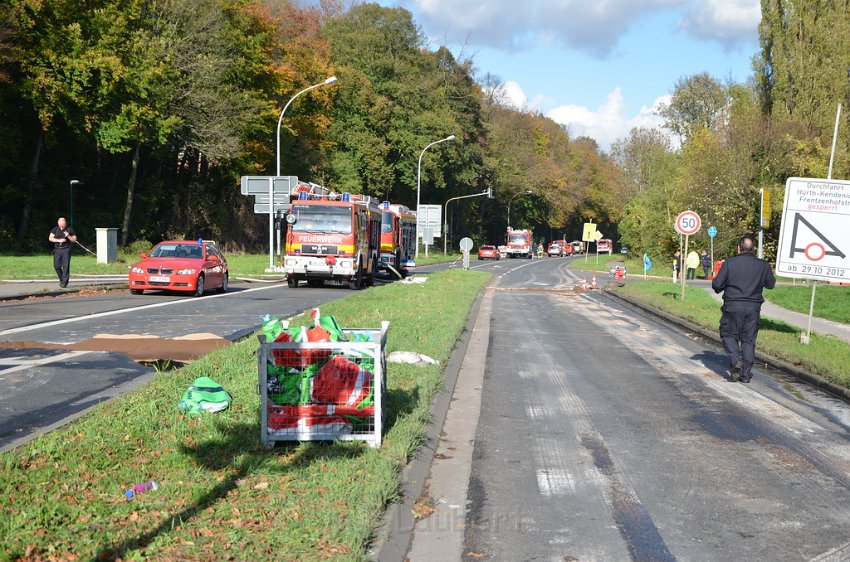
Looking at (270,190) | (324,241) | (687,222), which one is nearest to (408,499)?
(687,222)

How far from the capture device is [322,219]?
1071 inches

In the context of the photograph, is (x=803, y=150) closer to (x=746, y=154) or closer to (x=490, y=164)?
(x=746, y=154)

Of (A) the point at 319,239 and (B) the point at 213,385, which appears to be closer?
(B) the point at 213,385

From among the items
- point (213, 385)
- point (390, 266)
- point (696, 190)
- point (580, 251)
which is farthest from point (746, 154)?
point (580, 251)

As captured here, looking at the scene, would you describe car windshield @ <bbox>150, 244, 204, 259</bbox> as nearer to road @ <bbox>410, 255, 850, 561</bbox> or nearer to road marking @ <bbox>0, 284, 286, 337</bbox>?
road marking @ <bbox>0, 284, 286, 337</bbox>

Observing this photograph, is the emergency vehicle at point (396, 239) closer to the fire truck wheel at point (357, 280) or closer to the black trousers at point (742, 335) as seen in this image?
the fire truck wheel at point (357, 280)

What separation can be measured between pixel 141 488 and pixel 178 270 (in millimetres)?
17327

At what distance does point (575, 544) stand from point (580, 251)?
462 feet

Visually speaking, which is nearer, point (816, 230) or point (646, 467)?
point (646, 467)

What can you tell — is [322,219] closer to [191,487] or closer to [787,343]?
[787,343]

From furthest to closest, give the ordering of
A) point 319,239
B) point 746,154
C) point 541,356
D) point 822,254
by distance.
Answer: point 746,154
point 319,239
point 822,254
point 541,356

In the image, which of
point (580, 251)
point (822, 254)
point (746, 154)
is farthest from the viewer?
point (580, 251)

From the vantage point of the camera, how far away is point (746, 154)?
160 ft

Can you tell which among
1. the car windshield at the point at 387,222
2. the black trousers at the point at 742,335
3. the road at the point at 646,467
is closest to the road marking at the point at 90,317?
the road at the point at 646,467
